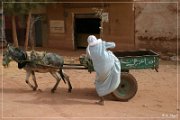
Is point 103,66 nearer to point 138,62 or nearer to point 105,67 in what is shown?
point 105,67

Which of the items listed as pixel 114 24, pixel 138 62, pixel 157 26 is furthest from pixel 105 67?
pixel 114 24

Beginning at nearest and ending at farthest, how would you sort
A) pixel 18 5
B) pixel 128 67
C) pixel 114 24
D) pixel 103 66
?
pixel 103 66 < pixel 128 67 < pixel 18 5 < pixel 114 24

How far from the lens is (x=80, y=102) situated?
356 inches

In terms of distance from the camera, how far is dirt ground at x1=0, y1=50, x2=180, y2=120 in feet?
26.1

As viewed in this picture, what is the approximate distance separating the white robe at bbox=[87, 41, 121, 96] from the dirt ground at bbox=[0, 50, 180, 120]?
397 millimetres

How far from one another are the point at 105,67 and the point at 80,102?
99 centimetres

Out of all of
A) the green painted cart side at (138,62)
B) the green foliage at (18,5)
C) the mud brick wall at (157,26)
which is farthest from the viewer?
the mud brick wall at (157,26)

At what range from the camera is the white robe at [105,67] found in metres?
8.77

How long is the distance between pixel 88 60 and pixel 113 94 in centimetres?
97

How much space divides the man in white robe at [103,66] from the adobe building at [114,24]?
10.7m

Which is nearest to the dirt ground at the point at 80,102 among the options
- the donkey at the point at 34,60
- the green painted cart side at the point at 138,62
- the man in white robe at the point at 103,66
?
the man in white robe at the point at 103,66

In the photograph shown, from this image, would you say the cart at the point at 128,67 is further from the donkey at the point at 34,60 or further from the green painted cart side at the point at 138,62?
the donkey at the point at 34,60

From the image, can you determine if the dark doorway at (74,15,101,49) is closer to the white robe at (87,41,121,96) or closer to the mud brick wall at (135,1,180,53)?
the mud brick wall at (135,1,180,53)

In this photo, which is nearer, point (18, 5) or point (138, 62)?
point (138, 62)
